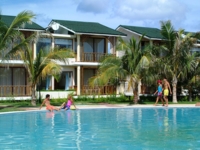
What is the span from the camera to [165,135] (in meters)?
11.2

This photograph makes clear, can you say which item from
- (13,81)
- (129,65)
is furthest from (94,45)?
(129,65)

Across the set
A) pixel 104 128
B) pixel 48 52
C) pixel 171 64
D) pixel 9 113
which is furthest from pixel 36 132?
pixel 171 64

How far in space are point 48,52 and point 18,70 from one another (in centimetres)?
776

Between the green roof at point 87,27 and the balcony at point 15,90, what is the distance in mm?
6247

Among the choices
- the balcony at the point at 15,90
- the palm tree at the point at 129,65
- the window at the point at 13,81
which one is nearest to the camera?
the palm tree at the point at 129,65

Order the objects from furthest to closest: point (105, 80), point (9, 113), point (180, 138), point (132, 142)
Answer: point (105, 80)
point (9, 113)
point (180, 138)
point (132, 142)

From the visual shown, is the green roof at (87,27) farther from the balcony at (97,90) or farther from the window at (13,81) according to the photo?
the window at (13,81)

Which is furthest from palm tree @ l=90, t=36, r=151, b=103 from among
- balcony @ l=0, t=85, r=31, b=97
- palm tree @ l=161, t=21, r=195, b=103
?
balcony @ l=0, t=85, r=31, b=97

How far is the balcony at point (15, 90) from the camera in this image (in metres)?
27.9

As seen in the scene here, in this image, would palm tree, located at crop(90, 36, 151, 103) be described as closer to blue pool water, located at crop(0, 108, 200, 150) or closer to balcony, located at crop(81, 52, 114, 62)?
balcony, located at crop(81, 52, 114, 62)

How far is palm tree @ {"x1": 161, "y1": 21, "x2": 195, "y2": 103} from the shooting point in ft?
82.5

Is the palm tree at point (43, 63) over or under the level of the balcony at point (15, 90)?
over

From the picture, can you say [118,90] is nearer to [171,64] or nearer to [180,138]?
[171,64]

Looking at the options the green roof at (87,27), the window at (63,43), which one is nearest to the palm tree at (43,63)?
the green roof at (87,27)
